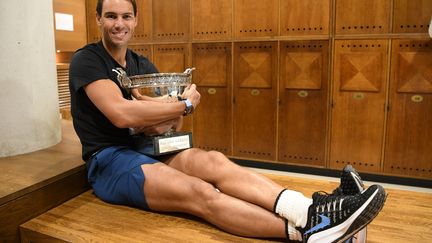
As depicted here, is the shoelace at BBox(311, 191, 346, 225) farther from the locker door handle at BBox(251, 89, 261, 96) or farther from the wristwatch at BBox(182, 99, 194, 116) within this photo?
the locker door handle at BBox(251, 89, 261, 96)

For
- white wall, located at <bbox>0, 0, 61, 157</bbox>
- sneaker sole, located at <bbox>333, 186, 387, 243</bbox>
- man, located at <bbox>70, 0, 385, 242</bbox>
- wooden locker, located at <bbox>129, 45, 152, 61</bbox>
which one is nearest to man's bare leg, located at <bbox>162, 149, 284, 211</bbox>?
man, located at <bbox>70, 0, 385, 242</bbox>

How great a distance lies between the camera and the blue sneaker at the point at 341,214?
1.47 metres

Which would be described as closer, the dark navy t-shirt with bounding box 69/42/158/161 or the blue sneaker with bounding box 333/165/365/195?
the blue sneaker with bounding box 333/165/365/195

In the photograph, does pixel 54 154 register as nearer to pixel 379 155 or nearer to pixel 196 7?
pixel 196 7

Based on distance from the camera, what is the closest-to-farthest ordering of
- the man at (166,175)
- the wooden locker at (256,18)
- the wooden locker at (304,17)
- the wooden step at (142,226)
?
the man at (166,175)
the wooden step at (142,226)
the wooden locker at (304,17)
the wooden locker at (256,18)

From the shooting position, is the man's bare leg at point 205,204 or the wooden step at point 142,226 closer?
the man's bare leg at point 205,204

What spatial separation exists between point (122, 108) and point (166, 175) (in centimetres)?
40

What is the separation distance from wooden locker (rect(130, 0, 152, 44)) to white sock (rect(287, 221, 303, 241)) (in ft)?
12.5

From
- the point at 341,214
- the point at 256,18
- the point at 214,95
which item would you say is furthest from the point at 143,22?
the point at 341,214

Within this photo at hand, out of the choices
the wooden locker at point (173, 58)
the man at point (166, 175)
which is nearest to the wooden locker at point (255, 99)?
the wooden locker at point (173, 58)

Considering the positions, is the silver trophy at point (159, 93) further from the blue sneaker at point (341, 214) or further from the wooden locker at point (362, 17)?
the wooden locker at point (362, 17)

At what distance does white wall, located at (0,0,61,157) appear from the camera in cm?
252

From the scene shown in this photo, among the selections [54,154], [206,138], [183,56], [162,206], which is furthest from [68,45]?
[162,206]

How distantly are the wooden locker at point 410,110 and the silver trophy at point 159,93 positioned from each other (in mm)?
2492
